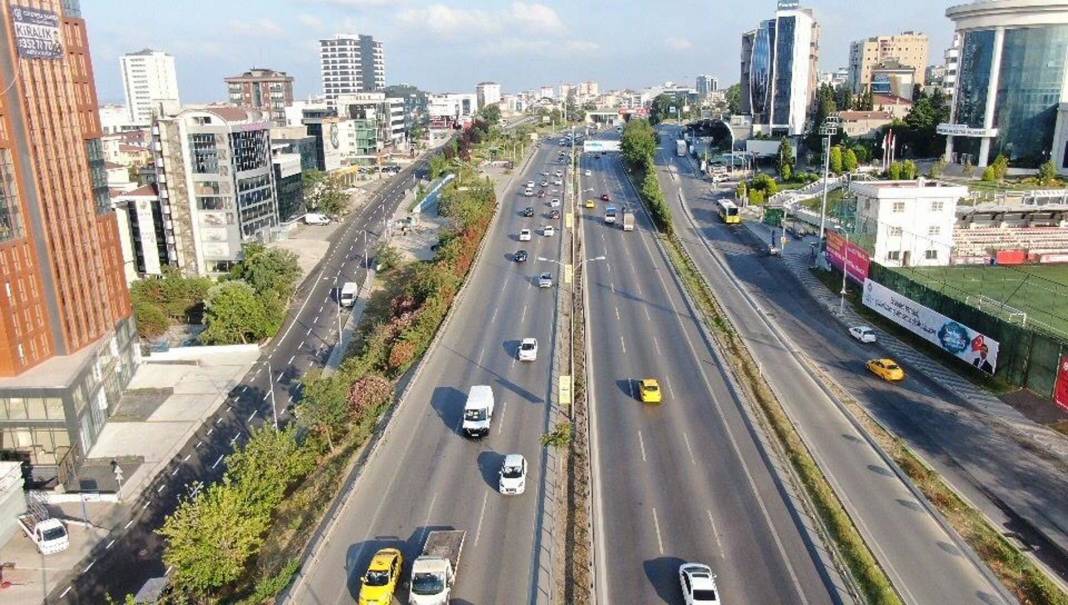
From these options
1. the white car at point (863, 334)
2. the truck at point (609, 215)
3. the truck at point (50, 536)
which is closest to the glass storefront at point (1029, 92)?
the truck at point (609, 215)

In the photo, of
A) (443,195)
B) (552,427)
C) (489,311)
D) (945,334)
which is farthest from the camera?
(443,195)

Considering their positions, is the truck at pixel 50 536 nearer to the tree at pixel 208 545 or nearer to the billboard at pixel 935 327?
the tree at pixel 208 545

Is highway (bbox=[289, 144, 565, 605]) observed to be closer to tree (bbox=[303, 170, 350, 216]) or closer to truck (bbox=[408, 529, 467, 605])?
truck (bbox=[408, 529, 467, 605])

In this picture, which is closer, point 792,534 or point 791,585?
point 791,585

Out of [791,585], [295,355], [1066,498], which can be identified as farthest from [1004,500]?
[295,355]

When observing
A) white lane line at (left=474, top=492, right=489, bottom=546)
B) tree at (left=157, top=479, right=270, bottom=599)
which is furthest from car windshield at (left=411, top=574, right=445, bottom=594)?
tree at (left=157, top=479, right=270, bottom=599)

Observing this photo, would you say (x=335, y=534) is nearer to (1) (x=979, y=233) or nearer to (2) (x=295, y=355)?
(2) (x=295, y=355)
